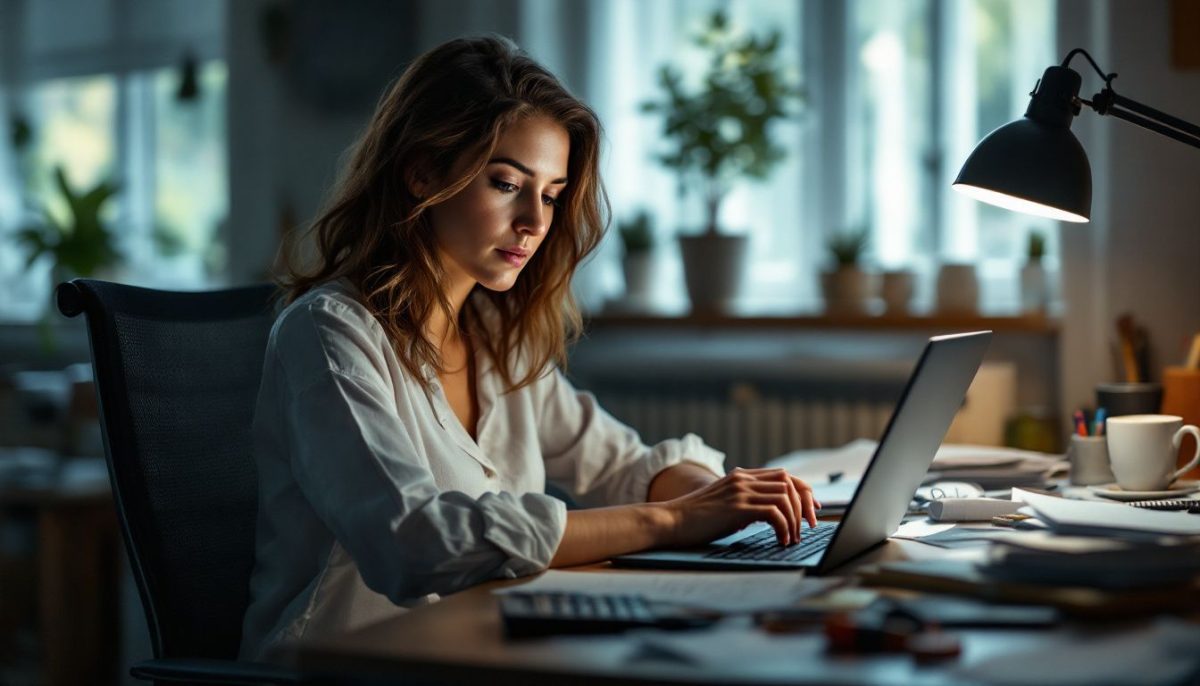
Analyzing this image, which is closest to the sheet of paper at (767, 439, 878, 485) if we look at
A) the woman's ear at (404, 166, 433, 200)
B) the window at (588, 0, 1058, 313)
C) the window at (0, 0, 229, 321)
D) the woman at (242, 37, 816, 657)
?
the woman at (242, 37, 816, 657)

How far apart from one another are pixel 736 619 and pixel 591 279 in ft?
8.08

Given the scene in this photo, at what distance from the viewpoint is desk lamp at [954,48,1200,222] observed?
4.86 feet

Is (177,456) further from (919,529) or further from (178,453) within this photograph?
(919,529)

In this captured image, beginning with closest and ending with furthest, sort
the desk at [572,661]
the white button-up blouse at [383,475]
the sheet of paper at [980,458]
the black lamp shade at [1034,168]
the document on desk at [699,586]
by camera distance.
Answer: the desk at [572,661], the document on desk at [699,586], the white button-up blouse at [383,475], the black lamp shade at [1034,168], the sheet of paper at [980,458]

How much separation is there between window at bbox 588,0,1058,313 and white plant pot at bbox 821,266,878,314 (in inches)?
2.5

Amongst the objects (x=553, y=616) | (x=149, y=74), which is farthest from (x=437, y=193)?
(x=149, y=74)

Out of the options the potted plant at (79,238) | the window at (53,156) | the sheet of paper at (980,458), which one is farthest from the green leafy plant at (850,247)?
the window at (53,156)

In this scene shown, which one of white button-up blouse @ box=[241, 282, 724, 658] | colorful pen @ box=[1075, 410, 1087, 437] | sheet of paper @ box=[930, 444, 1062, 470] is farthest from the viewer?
sheet of paper @ box=[930, 444, 1062, 470]

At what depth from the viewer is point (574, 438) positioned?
1.81 m

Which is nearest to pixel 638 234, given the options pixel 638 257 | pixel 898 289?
pixel 638 257

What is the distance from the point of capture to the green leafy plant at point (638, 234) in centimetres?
323

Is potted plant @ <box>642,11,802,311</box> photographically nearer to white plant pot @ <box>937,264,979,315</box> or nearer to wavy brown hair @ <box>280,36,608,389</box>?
white plant pot @ <box>937,264,979,315</box>

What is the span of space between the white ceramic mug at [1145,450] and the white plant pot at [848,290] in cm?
137

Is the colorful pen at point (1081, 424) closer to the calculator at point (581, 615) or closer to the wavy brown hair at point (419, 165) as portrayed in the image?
the wavy brown hair at point (419, 165)
